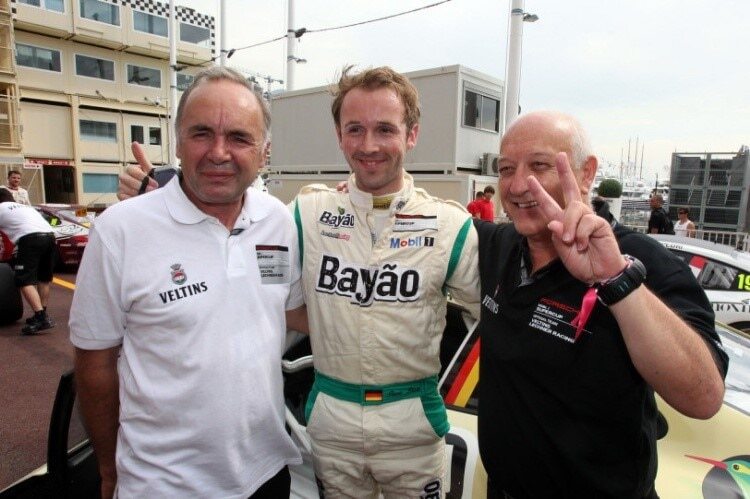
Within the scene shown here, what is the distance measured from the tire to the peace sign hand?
21.5ft

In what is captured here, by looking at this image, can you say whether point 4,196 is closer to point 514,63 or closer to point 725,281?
point 514,63

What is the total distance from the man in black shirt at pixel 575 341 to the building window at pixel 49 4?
29.2m

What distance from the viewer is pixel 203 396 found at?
1.30 m

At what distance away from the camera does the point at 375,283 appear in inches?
64.2

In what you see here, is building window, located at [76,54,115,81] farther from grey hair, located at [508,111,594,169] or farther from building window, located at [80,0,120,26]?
grey hair, located at [508,111,594,169]

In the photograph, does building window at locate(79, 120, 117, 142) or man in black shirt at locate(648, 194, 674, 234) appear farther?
building window at locate(79, 120, 117, 142)

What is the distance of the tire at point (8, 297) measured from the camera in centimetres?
573

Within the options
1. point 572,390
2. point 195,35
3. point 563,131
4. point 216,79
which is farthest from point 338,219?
point 195,35

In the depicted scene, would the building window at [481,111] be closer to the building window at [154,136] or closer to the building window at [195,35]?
the building window at [154,136]

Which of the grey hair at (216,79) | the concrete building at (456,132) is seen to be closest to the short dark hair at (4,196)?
the concrete building at (456,132)

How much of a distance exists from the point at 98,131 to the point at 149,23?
669 centimetres

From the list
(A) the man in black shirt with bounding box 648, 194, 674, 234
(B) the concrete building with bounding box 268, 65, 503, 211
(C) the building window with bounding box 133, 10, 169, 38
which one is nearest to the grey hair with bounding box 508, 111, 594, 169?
(B) the concrete building with bounding box 268, 65, 503, 211

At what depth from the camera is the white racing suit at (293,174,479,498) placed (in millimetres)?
1624

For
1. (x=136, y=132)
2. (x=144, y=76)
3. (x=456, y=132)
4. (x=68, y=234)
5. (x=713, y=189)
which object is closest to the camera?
(x=456, y=132)
